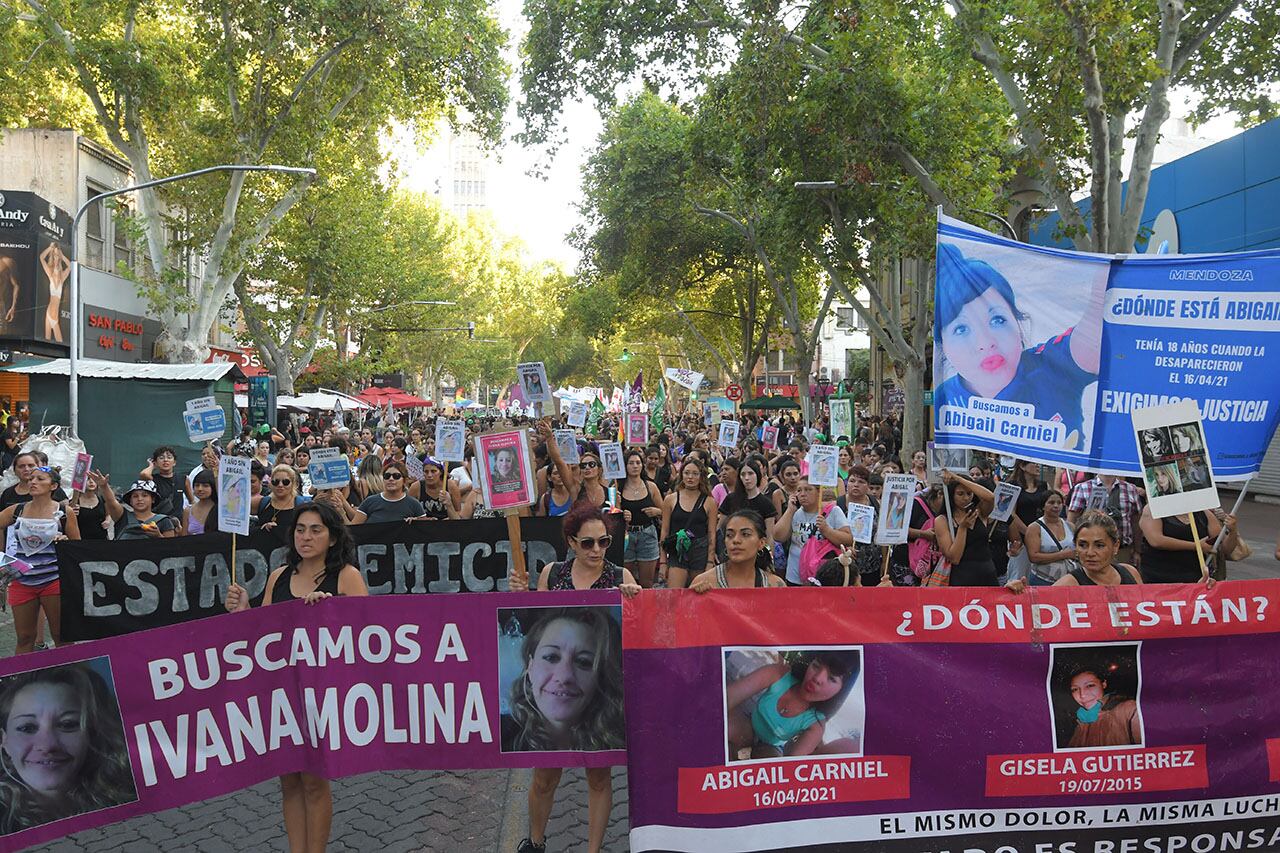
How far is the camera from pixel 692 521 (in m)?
9.05

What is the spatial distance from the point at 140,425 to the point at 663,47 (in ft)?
40.3

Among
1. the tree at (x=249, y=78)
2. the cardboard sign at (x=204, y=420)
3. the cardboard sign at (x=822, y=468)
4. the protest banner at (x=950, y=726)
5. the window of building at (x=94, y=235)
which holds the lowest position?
the protest banner at (x=950, y=726)

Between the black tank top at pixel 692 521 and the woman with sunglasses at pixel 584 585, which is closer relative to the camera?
the woman with sunglasses at pixel 584 585

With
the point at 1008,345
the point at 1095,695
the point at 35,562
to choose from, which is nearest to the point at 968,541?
the point at 1008,345

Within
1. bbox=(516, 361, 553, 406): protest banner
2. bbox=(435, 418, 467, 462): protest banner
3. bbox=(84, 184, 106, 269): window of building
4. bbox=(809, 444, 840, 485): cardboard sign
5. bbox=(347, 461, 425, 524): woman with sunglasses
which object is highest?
bbox=(84, 184, 106, 269): window of building

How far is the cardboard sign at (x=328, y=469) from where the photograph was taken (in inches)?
387

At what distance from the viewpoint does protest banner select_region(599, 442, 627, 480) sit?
10320mm

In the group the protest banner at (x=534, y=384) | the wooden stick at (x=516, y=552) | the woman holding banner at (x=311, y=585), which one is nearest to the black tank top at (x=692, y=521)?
the protest banner at (x=534, y=384)

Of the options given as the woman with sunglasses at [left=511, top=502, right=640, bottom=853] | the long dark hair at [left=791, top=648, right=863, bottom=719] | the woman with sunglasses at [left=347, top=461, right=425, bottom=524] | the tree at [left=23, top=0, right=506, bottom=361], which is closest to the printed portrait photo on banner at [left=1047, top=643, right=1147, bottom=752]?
the long dark hair at [left=791, top=648, right=863, bottom=719]

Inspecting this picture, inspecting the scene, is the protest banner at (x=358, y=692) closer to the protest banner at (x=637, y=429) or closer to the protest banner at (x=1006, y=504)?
the protest banner at (x=1006, y=504)

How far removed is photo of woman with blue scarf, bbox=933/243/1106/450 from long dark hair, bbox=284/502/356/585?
2859mm

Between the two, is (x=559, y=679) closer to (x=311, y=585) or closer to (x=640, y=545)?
(x=311, y=585)

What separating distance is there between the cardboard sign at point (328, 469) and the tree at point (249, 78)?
15144mm

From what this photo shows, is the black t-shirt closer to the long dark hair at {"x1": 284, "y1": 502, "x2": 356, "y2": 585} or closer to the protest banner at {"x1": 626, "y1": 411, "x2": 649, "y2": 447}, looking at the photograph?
the long dark hair at {"x1": 284, "y1": 502, "x2": 356, "y2": 585}
